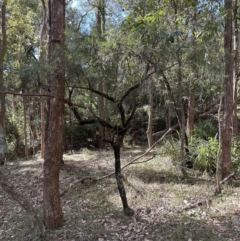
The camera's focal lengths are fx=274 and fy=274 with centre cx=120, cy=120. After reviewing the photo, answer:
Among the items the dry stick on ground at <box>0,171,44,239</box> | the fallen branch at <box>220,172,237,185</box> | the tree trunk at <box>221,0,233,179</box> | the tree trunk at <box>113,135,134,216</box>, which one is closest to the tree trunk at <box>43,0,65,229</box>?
the dry stick on ground at <box>0,171,44,239</box>

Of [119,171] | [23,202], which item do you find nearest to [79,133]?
[23,202]

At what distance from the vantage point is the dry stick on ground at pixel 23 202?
394 centimetres

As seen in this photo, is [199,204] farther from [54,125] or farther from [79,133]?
[79,133]

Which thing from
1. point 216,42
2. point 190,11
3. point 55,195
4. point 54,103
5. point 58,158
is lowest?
point 55,195

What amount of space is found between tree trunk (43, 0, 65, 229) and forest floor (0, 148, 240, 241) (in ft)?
0.95

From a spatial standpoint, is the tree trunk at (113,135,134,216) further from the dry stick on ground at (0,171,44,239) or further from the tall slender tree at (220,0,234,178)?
the tall slender tree at (220,0,234,178)

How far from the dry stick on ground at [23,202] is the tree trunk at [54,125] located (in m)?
0.15

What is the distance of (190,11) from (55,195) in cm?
341

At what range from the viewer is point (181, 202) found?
4.56m

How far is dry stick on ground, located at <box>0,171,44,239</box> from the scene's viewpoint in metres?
3.94

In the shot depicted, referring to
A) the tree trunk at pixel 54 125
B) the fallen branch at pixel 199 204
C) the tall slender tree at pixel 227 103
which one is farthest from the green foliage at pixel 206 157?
the tree trunk at pixel 54 125

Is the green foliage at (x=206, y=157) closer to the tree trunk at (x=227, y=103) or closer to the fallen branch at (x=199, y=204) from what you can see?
the tree trunk at (x=227, y=103)

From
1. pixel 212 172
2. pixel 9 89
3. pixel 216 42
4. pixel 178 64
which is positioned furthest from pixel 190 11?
pixel 212 172

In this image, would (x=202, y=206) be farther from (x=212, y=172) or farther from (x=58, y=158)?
(x=58, y=158)
